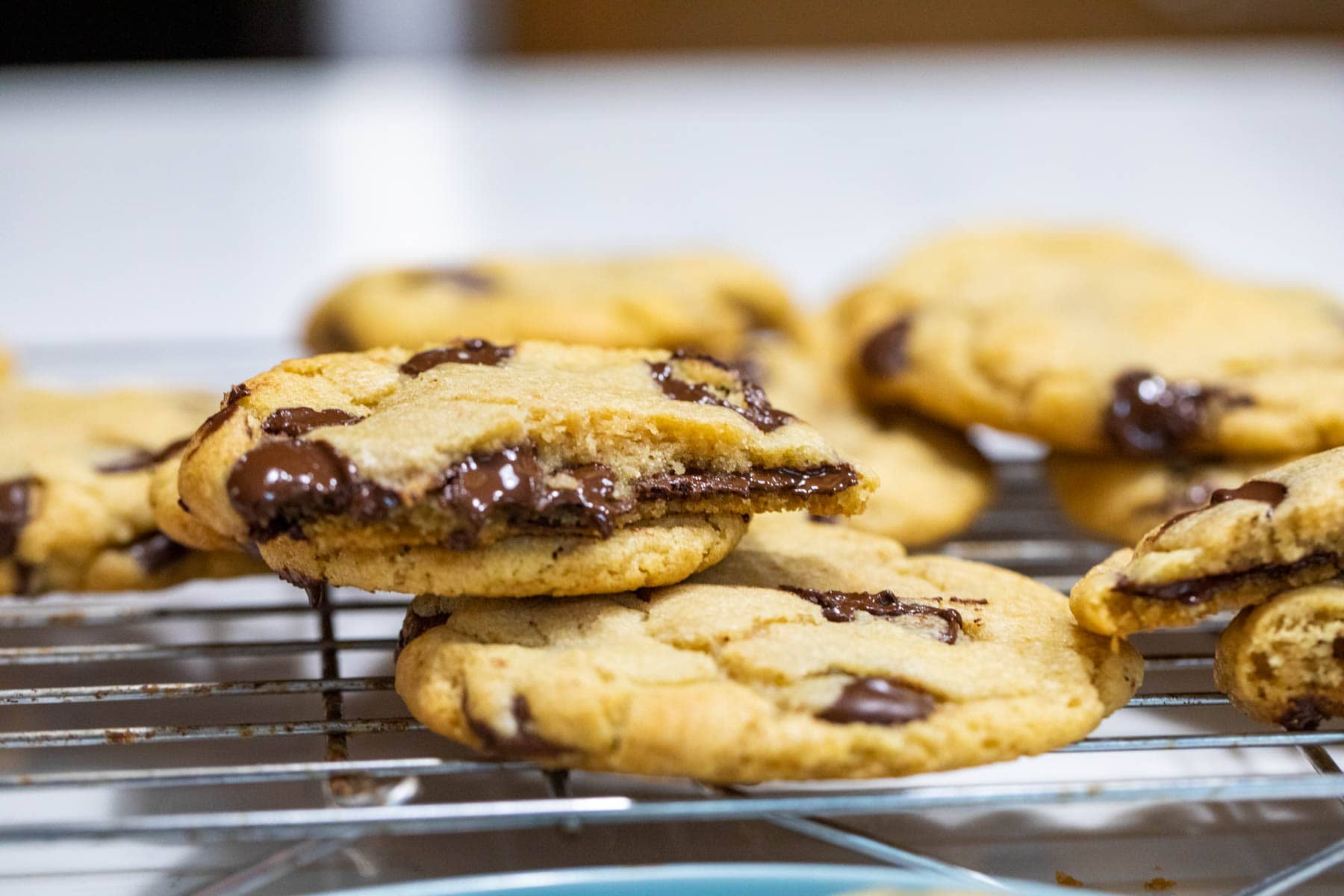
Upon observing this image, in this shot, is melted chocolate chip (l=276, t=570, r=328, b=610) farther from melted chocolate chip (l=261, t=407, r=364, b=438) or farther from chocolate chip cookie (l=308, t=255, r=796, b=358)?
chocolate chip cookie (l=308, t=255, r=796, b=358)

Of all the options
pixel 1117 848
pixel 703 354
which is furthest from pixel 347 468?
pixel 1117 848

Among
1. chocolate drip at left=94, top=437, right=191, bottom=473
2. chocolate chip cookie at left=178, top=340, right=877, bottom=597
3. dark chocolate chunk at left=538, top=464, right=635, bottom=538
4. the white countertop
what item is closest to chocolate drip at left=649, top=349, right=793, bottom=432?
chocolate chip cookie at left=178, top=340, right=877, bottom=597

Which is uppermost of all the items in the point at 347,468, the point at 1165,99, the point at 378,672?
the point at 1165,99

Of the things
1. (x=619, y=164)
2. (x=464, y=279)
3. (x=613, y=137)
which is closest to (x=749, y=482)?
(x=464, y=279)

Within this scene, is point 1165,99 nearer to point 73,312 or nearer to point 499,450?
point 73,312

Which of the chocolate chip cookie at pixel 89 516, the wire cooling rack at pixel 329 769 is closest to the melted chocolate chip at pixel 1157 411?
the wire cooling rack at pixel 329 769

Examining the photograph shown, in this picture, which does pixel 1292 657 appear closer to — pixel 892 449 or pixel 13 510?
pixel 892 449

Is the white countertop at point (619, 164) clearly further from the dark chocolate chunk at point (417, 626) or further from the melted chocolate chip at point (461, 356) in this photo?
the dark chocolate chunk at point (417, 626)
